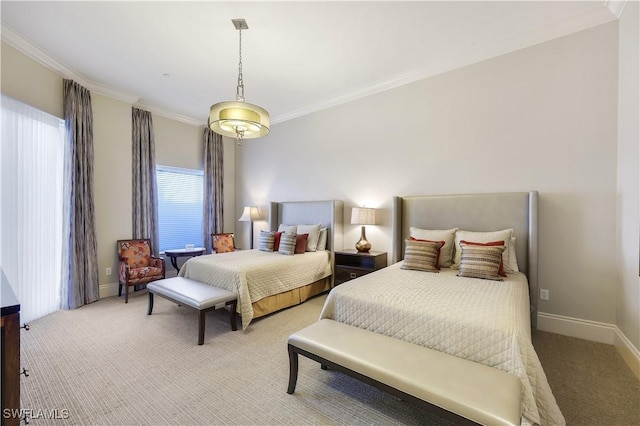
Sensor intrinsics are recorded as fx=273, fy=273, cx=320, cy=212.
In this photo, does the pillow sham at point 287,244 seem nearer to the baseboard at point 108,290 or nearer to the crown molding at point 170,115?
the baseboard at point 108,290

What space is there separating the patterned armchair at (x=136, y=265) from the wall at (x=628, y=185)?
213 inches

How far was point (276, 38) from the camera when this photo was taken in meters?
2.95

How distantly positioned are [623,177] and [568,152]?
48cm

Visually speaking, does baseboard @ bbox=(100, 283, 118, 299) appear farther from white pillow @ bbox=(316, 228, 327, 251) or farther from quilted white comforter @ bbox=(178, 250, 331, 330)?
white pillow @ bbox=(316, 228, 327, 251)

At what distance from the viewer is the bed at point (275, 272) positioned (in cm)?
308

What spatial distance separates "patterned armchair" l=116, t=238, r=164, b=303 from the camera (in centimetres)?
392

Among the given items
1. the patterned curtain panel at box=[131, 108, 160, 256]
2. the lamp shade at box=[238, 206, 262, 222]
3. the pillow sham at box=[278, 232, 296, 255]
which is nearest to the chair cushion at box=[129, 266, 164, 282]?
the patterned curtain panel at box=[131, 108, 160, 256]

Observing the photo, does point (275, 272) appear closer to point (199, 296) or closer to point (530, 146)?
point (199, 296)

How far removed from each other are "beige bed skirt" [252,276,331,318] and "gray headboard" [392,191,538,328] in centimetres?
121

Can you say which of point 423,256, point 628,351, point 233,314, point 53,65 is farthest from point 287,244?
point 53,65

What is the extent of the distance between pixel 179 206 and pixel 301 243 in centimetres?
284

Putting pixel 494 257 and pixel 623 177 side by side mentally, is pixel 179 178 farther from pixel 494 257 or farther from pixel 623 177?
pixel 623 177

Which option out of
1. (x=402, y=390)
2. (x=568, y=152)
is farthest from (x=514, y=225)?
(x=402, y=390)

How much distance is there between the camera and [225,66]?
3.51m
